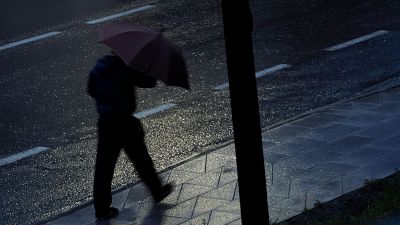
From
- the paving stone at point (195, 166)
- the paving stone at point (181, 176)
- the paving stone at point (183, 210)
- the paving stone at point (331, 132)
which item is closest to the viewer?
the paving stone at point (183, 210)

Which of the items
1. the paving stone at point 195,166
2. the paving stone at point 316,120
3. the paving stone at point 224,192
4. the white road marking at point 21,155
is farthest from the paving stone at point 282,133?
the white road marking at point 21,155

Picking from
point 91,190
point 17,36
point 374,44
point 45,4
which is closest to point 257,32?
point 374,44

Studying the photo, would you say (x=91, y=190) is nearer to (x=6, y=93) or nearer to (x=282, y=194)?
(x=282, y=194)

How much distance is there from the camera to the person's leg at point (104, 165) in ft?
25.5

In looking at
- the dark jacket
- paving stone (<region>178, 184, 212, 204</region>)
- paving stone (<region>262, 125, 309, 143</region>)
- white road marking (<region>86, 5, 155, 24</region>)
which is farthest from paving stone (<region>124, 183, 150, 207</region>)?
white road marking (<region>86, 5, 155, 24</region>)

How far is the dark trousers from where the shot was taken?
7742mm

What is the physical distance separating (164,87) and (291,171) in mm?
3796

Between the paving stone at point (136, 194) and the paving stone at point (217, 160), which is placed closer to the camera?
the paving stone at point (136, 194)

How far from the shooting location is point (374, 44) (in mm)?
13148

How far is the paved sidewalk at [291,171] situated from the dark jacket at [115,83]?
938 millimetres

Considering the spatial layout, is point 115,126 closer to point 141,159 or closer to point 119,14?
point 141,159

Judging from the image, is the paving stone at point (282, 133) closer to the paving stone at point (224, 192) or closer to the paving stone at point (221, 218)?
the paving stone at point (224, 192)

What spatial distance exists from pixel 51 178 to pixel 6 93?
10.8 ft

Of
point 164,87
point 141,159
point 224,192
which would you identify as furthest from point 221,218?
point 164,87
